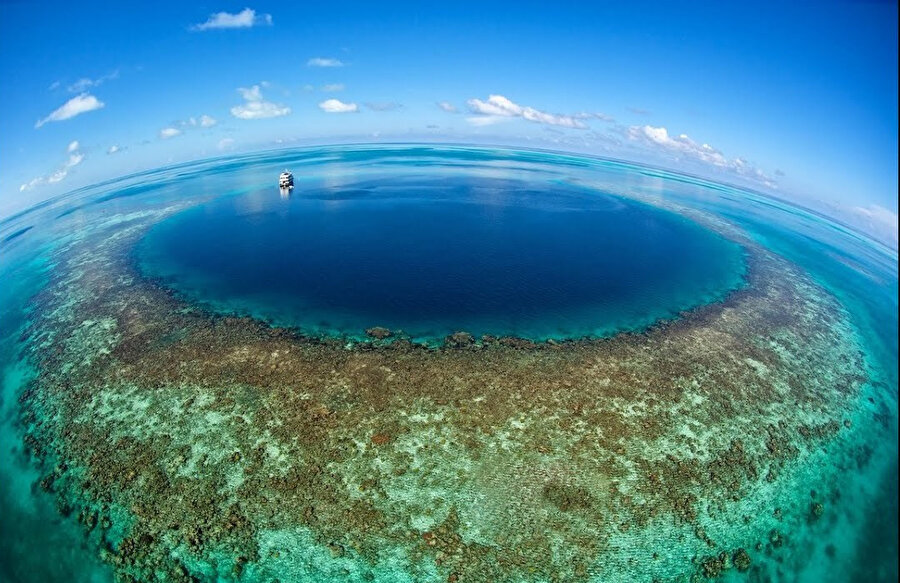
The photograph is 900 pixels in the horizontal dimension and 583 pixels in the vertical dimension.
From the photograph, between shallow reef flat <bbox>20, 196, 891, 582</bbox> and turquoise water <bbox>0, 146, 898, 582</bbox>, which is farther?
turquoise water <bbox>0, 146, 898, 582</bbox>

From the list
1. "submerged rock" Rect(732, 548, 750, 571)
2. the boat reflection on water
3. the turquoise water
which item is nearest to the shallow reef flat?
"submerged rock" Rect(732, 548, 750, 571)

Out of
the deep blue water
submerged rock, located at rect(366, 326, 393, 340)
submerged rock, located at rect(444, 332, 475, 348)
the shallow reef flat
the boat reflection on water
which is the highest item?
the boat reflection on water

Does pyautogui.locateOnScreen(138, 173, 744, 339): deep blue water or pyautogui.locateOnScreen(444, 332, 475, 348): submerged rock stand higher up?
pyautogui.locateOnScreen(138, 173, 744, 339): deep blue water

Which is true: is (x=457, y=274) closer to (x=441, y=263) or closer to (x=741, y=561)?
(x=441, y=263)

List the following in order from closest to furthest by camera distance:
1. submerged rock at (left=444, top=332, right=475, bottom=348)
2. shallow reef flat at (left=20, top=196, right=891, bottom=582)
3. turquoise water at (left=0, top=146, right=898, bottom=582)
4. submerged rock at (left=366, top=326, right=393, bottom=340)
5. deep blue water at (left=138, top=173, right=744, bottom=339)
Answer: shallow reef flat at (left=20, top=196, right=891, bottom=582), turquoise water at (left=0, top=146, right=898, bottom=582), submerged rock at (left=444, top=332, right=475, bottom=348), submerged rock at (left=366, top=326, right=393, bottom=340), deep blue water at (left=138, top=173, right=744, bottom=339)

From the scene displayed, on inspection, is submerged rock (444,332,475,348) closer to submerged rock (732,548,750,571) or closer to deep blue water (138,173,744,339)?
deep blue water (138,173,744,339)

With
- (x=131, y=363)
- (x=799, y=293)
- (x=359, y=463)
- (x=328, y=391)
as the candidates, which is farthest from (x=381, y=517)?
(x=799, y=293)

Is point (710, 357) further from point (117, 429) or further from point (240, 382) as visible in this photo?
point (117, 429)
